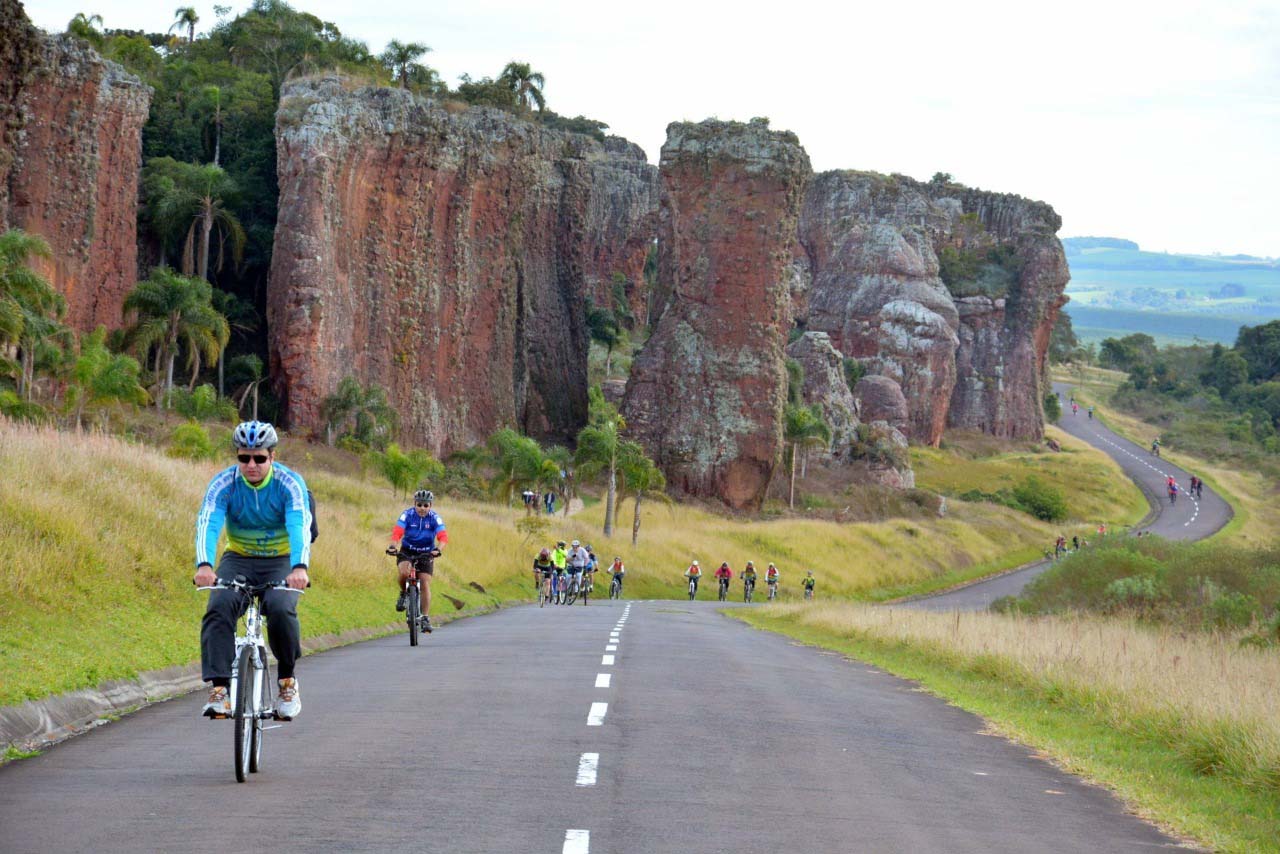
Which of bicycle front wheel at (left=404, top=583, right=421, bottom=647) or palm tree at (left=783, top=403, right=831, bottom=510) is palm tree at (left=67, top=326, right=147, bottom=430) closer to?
bicycle front wheel at (left=404, top=583, right=421, bottom=647)

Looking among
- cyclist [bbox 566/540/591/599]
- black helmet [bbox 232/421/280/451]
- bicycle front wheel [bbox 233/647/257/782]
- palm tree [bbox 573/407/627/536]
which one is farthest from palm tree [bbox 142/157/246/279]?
bicycle front wheel [bbox 233/647/257/782]

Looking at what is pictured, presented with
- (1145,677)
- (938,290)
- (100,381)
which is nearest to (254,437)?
(1145,677)

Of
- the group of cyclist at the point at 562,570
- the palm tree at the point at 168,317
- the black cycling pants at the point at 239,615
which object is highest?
the palm tree at the point at 168,317

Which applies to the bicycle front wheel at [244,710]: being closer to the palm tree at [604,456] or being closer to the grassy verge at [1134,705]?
the grassy verge at [1134,705]

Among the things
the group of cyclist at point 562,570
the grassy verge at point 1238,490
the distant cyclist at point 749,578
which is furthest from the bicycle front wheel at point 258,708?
the grassy verge at point 1238,490

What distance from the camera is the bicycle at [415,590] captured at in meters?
21.5

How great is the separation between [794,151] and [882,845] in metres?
84.9

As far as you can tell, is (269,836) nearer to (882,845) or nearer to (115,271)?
(882,845)

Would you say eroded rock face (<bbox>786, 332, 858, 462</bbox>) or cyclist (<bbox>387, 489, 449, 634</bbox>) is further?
eroded rock face (<bbox>786, 332, 858, 462</bbox>)

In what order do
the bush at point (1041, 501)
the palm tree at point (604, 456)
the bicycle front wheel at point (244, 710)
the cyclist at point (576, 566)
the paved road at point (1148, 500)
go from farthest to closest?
1. the bush at point (1041, 501)
2. the palm tree at point (604, 456)
3. the paved road at point (1148, 500)
4. the cyclist at point (576, 566)
5. the bicycle front wheel at point (244, 710)

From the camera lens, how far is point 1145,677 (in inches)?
690

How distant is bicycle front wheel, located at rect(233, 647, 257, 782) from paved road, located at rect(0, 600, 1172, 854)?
17 centimetres

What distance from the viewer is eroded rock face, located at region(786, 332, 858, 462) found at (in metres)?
113

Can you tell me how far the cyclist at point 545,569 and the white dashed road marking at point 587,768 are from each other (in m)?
30.9
